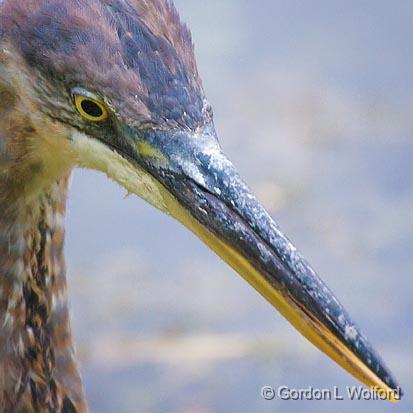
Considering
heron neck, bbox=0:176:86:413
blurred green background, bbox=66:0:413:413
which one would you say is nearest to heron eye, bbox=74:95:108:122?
heron neck, bbox=0:176:86:413

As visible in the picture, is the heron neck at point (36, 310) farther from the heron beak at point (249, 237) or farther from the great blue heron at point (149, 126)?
the heron beak at point (249, 237)

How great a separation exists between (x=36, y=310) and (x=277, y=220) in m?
2.15

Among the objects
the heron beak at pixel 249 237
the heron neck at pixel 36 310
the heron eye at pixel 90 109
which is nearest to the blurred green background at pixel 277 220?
the heron neck at pixel 36 310

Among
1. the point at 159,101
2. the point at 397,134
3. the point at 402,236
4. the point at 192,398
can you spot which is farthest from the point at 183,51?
the point at 397,134

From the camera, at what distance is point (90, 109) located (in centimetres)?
209

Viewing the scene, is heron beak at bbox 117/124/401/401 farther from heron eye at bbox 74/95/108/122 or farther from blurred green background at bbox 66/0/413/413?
blurred green background at bbox 66/0/413/413

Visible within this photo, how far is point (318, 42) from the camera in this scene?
17.8 feet

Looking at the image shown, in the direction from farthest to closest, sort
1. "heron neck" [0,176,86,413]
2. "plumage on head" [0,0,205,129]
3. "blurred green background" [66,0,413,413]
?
1. "blurred green background" [66,0,413,413]
2. "heron neck" [0,176,86,413]
3. "plumage on head" [0,0,205,129]

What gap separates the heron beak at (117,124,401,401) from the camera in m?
2.09

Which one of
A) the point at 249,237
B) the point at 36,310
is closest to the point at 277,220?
the point at 36,310

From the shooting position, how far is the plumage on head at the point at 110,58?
6.75ft

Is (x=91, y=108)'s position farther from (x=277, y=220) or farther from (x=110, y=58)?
(x=277, y=220)

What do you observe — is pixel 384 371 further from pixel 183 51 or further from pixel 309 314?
pixel 183 51

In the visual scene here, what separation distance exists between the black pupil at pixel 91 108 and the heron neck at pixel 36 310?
11.8 inches
